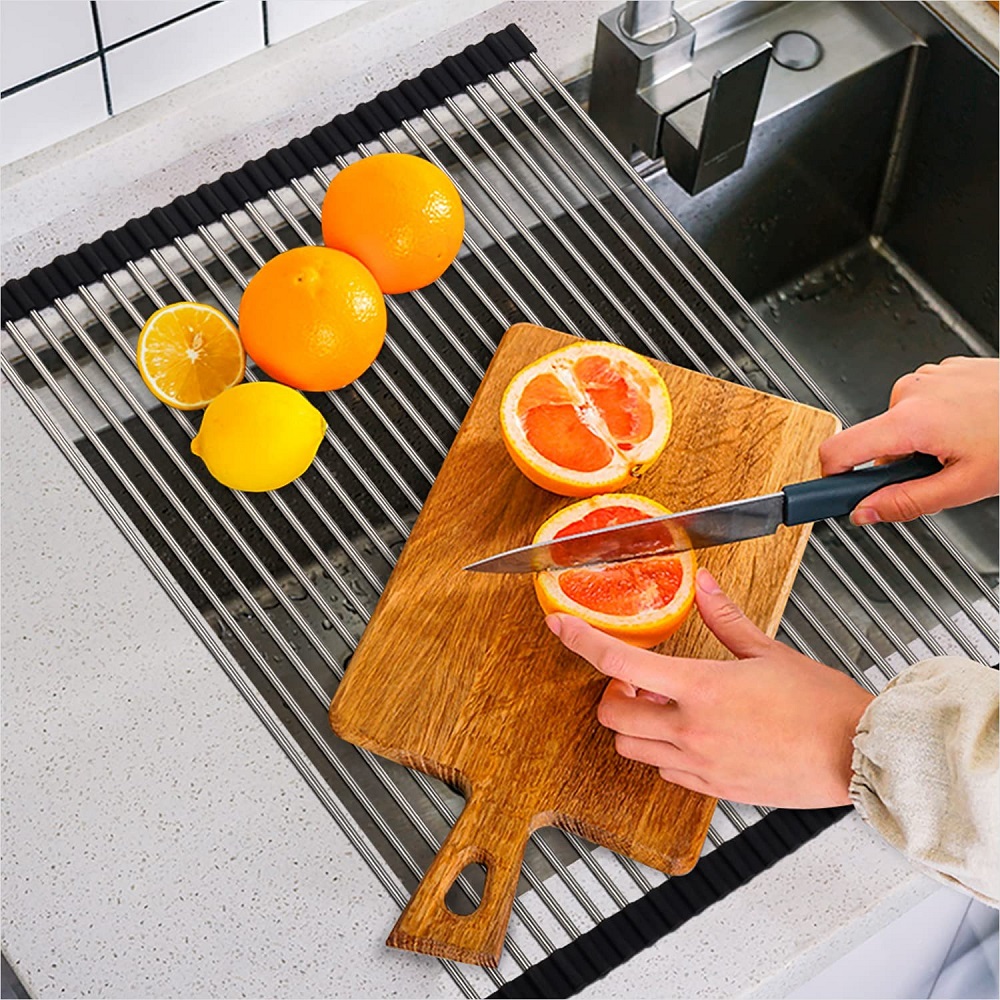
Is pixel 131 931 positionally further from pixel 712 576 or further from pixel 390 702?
pixel 712 576

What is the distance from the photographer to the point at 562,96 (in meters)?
1.23

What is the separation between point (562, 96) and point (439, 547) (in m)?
0.46

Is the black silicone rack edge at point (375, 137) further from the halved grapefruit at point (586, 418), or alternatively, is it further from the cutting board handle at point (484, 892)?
the halved grapefruit at point (586, 418)

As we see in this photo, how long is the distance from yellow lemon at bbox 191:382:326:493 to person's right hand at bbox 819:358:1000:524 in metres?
0.40

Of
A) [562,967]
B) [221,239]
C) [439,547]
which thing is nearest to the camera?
[562,967]

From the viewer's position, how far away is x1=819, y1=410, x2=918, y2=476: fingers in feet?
3.17

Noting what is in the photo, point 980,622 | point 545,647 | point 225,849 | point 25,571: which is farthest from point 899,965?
point 25,571

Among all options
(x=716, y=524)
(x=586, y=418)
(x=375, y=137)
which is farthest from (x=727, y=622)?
(x=375, y=137)

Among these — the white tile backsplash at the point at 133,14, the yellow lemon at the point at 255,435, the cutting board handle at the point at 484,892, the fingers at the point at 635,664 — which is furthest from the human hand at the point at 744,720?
Result: the white tile backsplash at the point at 133,14

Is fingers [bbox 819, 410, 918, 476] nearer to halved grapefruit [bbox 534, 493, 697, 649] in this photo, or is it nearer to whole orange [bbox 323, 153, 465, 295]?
halved grapefruit [bbox 534, 493, 697, 649]

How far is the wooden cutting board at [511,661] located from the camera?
927 millimetres

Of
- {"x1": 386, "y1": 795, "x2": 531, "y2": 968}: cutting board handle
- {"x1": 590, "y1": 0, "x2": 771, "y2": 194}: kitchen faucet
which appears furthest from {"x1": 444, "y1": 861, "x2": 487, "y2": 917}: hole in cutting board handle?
{"x1": 590, "y1": 0, "x2": 771, "y2": 194}: kitchen faucet

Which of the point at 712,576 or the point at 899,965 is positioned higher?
the point at 712,576

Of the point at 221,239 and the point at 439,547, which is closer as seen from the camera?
the point at 439,547
